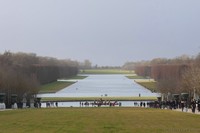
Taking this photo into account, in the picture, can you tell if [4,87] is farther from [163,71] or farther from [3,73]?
[163,71]

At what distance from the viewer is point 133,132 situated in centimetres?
2272

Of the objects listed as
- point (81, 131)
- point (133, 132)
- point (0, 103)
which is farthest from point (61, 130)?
point (0, 103)

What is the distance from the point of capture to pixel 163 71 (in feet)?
434

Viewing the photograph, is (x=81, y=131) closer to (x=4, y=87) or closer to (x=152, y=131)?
(x=152, y=131)

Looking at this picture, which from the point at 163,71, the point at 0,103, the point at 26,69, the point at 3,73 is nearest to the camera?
the point at 0,103

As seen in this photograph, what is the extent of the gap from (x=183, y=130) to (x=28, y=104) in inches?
1777

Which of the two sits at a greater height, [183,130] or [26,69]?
[26,69]

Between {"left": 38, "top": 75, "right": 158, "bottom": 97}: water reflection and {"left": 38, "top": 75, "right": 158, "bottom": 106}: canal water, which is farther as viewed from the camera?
{"left": 38, "top": 75, "right": 158, "bottom": 97}: water reflection

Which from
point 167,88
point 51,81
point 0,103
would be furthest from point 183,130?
point 51,81

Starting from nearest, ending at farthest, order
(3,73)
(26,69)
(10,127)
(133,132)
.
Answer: (133,132), (10,127), (3,73), (26,69)

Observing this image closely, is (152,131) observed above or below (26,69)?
below

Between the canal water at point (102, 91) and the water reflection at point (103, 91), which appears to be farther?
the water reflection at point (103, 91)

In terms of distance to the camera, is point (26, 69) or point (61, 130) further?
point (26, 69)

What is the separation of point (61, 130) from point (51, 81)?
121 metres
